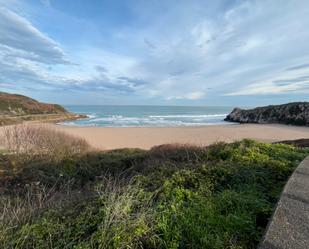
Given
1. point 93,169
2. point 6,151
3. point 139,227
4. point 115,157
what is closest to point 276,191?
point 139,227

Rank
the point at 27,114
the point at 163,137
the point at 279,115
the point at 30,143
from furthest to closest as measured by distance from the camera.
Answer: the point at 27,114
the point at 279,115
the point at 163,137
the point at 30,143

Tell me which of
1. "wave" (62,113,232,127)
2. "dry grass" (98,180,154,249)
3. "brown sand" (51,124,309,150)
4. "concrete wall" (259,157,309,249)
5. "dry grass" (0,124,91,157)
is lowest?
"brown sand" (51,124,309,150)

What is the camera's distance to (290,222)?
2.45m

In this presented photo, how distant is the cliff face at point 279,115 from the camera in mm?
35125

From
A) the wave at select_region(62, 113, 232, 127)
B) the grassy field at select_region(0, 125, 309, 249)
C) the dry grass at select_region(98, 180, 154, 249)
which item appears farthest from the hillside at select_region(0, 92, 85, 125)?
the dry grass at select_region(98, 180, 154, 249)

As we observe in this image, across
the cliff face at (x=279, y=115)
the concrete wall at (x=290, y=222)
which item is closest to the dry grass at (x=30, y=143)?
the concrete wall at (x=290, y=222)

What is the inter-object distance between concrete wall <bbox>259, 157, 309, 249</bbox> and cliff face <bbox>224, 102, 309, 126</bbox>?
3494cm

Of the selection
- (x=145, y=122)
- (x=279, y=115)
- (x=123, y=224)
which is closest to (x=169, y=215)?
(x=123, y=224)

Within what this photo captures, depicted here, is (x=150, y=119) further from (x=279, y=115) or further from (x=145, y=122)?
(x=279, y=115)

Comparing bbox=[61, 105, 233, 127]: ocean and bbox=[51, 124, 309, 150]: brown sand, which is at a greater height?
bbox=[61, 105, 233, 127]: ocean

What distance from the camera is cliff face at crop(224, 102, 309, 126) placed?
3512cm

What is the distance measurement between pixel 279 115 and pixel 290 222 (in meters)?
40.9

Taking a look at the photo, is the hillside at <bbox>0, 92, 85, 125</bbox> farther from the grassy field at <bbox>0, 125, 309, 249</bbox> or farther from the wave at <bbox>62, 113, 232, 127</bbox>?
the grassy field at <bbox>0, 125, 309, 249</bbox>

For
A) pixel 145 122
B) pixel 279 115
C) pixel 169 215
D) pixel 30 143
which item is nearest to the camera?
pixel 169 215
